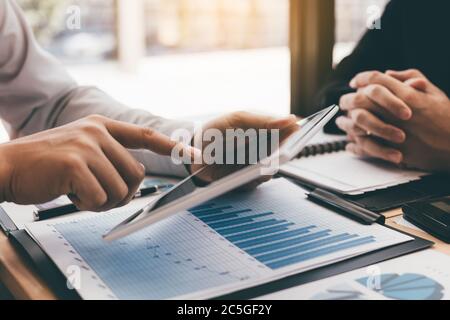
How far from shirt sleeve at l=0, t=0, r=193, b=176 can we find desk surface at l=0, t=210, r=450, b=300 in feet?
1.52

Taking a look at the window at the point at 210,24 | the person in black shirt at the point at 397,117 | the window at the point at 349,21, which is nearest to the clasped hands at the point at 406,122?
the person in black shirt at the point at 397,117

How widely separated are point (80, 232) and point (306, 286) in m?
0.30

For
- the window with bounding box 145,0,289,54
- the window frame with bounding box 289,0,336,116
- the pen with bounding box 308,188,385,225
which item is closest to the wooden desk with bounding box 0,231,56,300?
the pen with bounding box 308,188,385,225

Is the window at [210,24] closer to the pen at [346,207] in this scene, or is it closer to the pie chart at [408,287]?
the pen at [346,207]

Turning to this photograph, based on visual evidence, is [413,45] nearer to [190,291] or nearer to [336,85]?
[336,85]

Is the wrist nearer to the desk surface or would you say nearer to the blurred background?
the desk surface

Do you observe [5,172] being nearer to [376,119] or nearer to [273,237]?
[273,237]

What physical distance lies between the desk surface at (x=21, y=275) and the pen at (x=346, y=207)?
6 cm

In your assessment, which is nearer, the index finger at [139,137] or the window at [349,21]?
the index finger at [139,137]

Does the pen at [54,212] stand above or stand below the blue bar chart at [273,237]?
above

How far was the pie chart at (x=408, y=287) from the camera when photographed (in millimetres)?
531

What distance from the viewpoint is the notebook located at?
883 millimetres

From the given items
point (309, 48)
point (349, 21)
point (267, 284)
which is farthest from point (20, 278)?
point (349, 21)
